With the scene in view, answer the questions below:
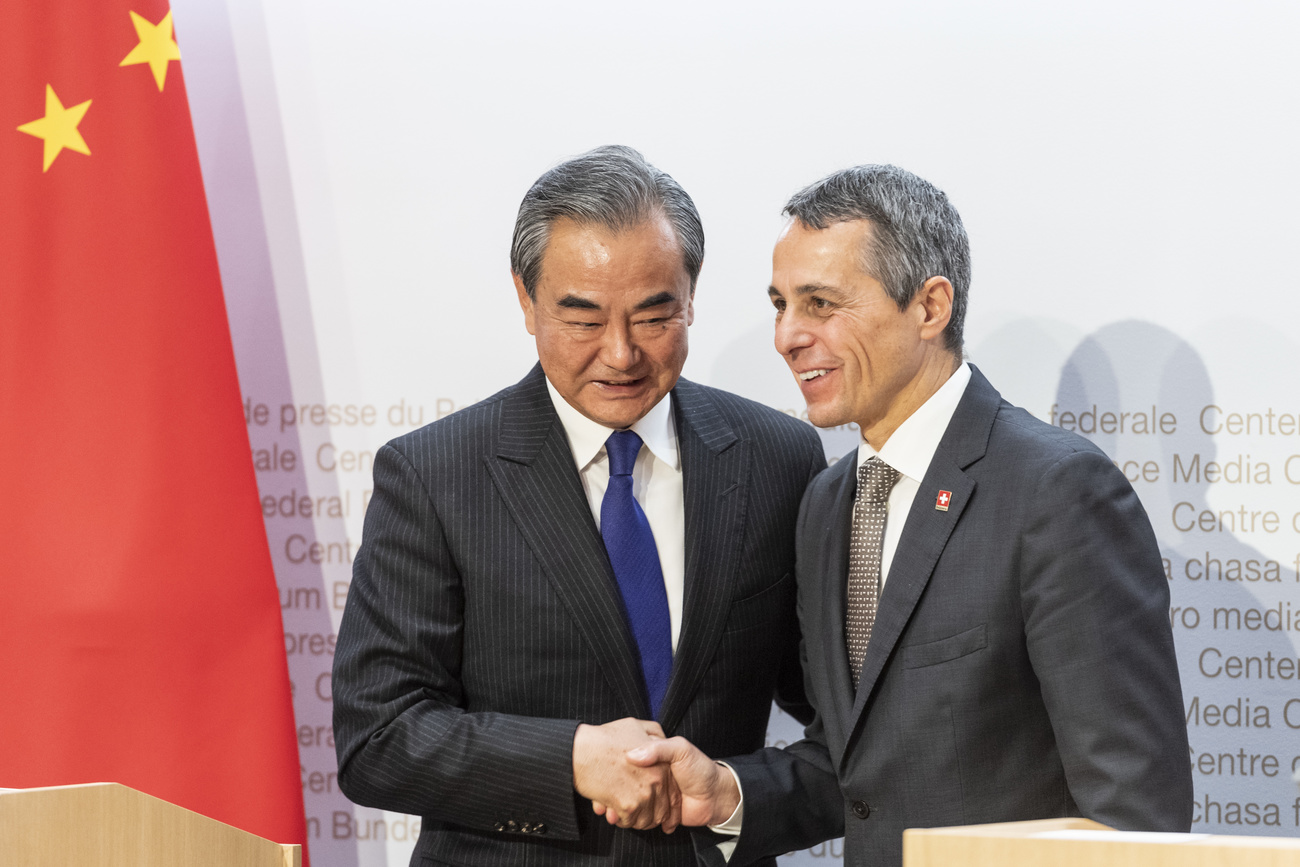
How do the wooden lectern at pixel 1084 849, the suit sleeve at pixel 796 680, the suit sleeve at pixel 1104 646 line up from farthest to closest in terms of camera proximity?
the suit sleeve at pixel 796 680
the suit sleeve at pixel 1104 646
the wooden lectern at pixel 1084 849

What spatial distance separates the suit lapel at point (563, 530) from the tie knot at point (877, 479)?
489mm

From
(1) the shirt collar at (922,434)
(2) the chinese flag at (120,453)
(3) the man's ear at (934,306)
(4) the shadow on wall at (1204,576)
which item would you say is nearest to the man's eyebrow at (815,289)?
(3) the man's ear at (934,306)

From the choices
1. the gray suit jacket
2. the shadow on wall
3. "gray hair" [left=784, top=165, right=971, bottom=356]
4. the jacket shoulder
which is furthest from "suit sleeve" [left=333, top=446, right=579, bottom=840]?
the shadow on wall

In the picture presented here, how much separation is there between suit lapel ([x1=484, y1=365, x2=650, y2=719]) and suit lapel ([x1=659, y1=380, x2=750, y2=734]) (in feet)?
0.29

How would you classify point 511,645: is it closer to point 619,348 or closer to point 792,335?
point 619,348

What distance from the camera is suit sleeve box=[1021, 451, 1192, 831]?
5.45 ft

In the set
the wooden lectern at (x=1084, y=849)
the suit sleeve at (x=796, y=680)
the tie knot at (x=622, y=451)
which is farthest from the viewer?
the suit sleeve at (x=796, y=680)

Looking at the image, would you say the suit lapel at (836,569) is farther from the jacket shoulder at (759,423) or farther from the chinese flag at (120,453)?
the chinese flag at (120,453)

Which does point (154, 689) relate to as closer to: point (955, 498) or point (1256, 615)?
point (955, 498)

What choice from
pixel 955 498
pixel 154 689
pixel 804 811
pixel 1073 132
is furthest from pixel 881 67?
pixel 154 689

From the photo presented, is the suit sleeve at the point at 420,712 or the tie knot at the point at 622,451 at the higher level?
the tie knot at the point at 622,451

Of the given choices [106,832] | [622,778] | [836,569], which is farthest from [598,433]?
[106,832]

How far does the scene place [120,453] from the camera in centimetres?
255

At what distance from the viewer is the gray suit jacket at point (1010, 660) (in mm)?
1679
